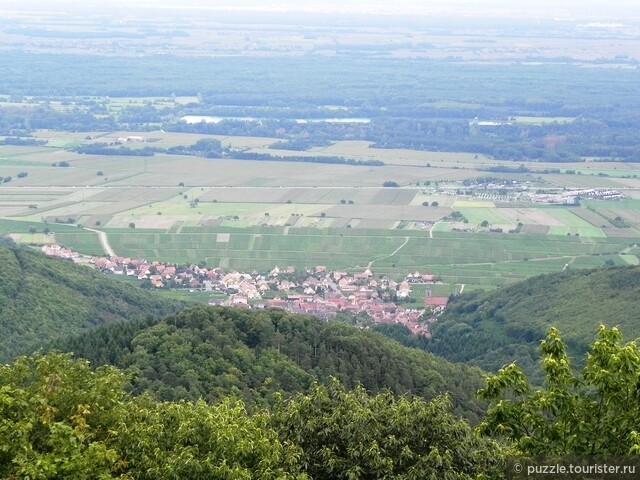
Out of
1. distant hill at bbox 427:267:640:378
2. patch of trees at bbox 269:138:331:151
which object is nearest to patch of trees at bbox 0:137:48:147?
patch of trees at bbox 269:138:331:151

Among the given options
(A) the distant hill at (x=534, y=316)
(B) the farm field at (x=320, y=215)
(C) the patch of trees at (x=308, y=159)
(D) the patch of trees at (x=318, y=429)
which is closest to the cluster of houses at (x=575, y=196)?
(B) the farm field at (x=320, y=215)

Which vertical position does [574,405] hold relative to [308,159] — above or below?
above

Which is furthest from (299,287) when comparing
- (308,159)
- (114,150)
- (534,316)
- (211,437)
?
(114,150)

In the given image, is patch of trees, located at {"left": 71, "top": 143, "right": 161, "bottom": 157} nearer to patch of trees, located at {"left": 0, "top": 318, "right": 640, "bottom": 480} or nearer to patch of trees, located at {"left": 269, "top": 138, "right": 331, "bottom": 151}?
patch of trees, located at {"left": 269, "top": 138, "right": 331, "bottom": 151}

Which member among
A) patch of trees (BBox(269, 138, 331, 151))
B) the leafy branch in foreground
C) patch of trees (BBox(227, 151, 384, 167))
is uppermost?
the leafy branch in foreground

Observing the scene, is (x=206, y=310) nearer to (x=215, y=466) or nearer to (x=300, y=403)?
(x=300, y=403)

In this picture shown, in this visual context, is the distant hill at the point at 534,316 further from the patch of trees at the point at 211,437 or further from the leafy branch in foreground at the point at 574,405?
the leafy branch in foreground at the point at 574,405

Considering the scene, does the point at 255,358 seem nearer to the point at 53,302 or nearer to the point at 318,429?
the point at 318,429
